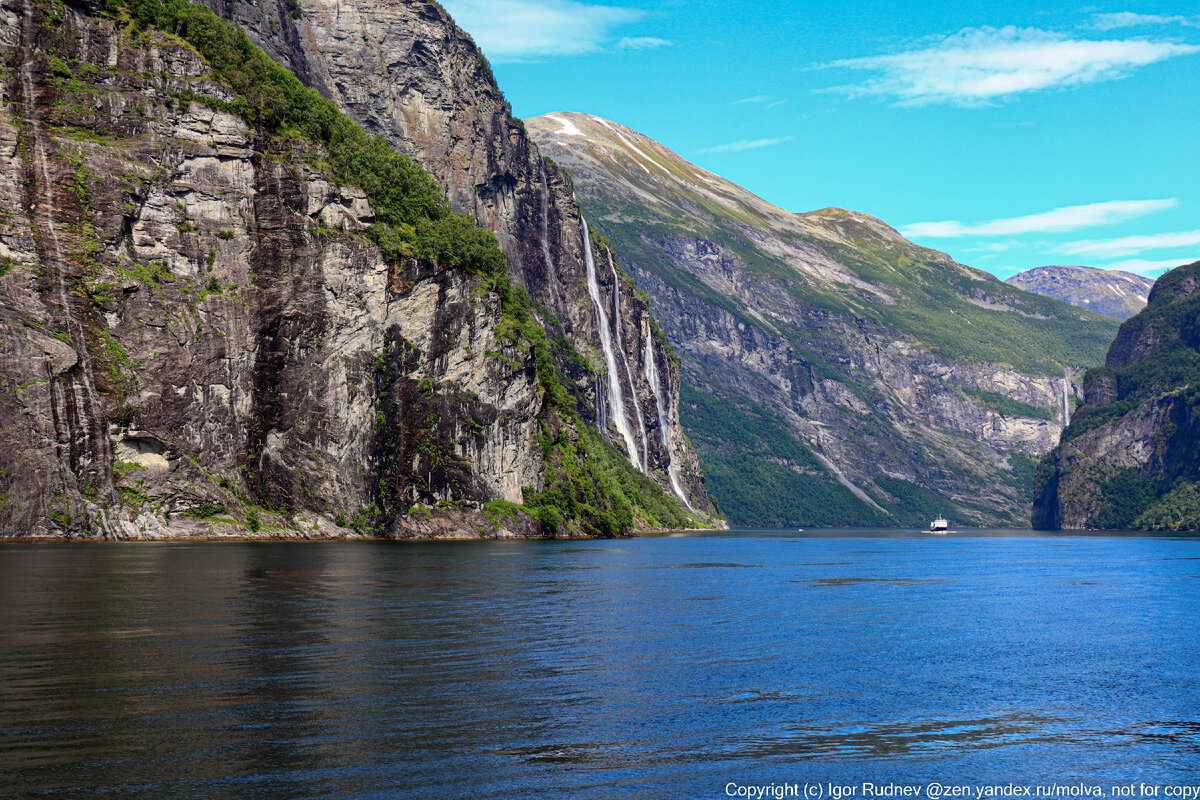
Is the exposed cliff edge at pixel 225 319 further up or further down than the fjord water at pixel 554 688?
further up

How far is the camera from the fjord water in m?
18.3

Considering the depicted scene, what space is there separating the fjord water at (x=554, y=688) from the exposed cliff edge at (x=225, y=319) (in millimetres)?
Answer: 42146

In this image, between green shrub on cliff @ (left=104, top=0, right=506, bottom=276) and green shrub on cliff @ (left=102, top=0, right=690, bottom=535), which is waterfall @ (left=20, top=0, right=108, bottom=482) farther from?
green shrub on cliff @ (left=104, top=0, right=506, bottom=276)

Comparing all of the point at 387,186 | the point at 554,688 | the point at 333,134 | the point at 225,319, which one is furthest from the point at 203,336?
the point at 554,688

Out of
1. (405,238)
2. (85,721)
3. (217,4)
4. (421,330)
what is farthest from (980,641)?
(217,4)

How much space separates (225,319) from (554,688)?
87.9m

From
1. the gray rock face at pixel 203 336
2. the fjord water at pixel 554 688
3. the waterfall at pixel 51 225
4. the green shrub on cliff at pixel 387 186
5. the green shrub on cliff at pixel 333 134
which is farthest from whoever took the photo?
the green shrub on cliff at pixel 387 186

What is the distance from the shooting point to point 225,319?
103375 mm

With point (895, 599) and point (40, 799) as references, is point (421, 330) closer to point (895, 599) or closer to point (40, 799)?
point (895, 599)

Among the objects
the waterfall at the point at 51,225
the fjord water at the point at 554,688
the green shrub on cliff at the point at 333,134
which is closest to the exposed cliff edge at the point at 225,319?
the waterfall at the point at 51,225

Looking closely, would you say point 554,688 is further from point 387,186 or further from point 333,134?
point 333,134

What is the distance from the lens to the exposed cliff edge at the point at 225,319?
91875 millimetres

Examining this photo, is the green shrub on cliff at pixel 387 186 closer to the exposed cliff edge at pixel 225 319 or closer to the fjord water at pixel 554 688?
the exposed cliff edge at pixel 225 319

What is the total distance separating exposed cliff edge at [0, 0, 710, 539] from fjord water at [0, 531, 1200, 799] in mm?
42146
